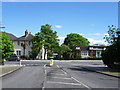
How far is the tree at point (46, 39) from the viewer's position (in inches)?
2717

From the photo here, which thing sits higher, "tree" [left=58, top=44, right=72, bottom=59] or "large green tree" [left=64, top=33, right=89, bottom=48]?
"large green tree" [left=64, top=33, right=89, bottom=48]

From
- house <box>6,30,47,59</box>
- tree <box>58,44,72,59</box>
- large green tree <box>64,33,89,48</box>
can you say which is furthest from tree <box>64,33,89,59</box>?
house <box>6,30,47,59</box>

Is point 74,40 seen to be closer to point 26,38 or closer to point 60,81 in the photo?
point 26,38

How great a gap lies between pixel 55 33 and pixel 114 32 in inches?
1462

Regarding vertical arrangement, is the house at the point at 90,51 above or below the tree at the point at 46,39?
below

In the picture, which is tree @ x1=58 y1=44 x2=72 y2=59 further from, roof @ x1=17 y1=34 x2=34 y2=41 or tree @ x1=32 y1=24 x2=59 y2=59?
roof @ x1=17 y1=34 x2=34 y2=41

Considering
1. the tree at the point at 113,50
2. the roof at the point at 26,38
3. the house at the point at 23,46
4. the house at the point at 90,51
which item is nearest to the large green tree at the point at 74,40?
the house at the point at 90,51

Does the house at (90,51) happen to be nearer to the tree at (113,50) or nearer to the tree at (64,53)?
the tree at (64,53)

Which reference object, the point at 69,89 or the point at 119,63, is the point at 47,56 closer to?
the point at 119,63

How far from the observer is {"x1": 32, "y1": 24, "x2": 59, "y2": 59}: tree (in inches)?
2717

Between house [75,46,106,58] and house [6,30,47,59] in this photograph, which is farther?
house [75,46,106,58]

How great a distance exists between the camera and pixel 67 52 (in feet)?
265

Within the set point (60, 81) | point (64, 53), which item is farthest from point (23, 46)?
point (60, 81)

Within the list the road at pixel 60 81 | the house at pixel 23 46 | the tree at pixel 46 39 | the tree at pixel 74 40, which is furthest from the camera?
the tree at pixel 74 40
